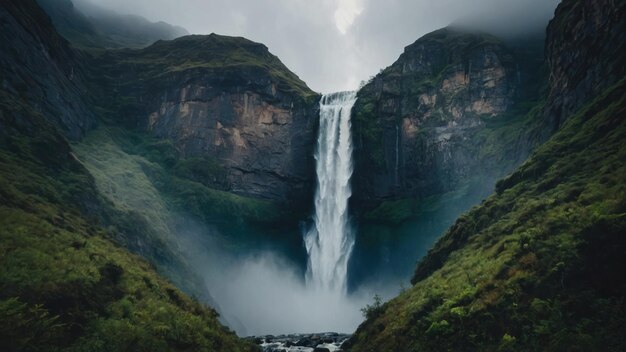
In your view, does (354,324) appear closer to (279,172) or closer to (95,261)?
(279,172)

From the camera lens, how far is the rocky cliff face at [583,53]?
30023 mm

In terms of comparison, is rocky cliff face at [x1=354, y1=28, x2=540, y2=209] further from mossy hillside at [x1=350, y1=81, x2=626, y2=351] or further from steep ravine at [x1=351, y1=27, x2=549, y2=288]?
mossy hillside at [x1=350, y1=81, x2=626, y2=351]

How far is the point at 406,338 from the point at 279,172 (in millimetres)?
51908

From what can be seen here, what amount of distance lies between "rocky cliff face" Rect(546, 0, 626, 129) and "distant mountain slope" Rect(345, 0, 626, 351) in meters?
0.13

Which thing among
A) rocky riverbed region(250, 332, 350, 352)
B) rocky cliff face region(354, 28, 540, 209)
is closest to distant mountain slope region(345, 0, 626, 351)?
rocky riverbed region(250, 332, 350, 352)

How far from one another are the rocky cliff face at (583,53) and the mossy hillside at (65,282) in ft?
108

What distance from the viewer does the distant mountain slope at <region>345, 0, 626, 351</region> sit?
47.6ft

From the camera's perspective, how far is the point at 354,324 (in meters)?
58.9

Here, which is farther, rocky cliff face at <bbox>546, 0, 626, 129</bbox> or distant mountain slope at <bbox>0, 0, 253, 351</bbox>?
rocky cliff face at <bbox>546, 0, 626, 129</bbox>

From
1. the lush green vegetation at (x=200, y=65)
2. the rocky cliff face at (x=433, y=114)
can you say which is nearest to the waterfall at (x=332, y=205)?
the rocky cliff face at (x=433, y=114)

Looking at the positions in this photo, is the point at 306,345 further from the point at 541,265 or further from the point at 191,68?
the point at 191,68

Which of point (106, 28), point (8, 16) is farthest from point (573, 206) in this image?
point (106, 28)

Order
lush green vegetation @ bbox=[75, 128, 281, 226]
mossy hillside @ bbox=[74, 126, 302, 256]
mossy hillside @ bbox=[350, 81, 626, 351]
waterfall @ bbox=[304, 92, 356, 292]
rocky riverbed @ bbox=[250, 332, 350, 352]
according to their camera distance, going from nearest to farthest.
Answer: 1. mossy hillside @ bbox=[350, 81, 626, 351]
2. rocky riverbed @ bbox=[250, 332, 350, 352]
3. lush green vegetation @ bbox=[75, 128, 281, 226]
4. mossy hillside @ bbox=[74, 126, 302, 256]
5. waterfall @ bbox=[304, 92, 356, 292]

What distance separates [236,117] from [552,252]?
61060 mm
